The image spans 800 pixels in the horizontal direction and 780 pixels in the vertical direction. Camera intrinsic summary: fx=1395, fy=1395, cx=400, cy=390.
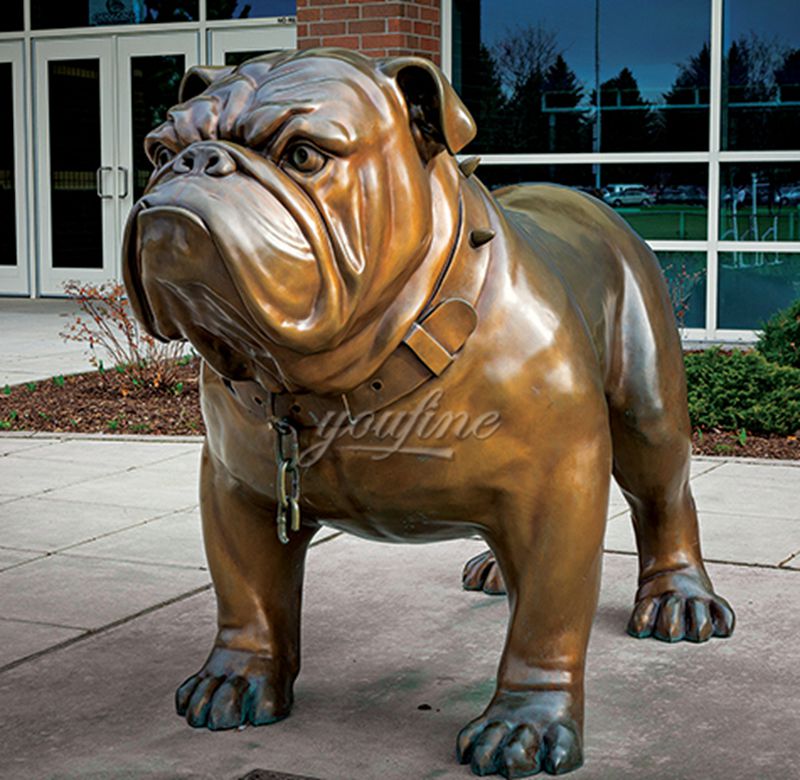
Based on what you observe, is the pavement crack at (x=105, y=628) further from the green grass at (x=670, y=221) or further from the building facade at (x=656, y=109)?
the green grass at (x=670, y=221)

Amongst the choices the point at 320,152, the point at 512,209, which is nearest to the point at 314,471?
the point at 320,152

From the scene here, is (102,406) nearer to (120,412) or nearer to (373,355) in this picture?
(120,412)

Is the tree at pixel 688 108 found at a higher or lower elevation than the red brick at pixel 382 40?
lower

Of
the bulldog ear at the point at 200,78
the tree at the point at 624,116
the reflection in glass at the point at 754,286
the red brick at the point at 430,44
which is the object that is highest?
the red brick at the point at 430,44

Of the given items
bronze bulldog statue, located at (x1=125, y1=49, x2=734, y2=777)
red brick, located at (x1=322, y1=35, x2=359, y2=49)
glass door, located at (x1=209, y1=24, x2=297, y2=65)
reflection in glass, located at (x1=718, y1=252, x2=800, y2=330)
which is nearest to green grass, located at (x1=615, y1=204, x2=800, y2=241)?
reflection in glass, located at (x1=718, y1=252, x2=800, y2=330)

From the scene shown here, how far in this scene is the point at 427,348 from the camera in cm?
304

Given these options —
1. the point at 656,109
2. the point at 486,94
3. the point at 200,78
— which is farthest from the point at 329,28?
the point at 200,78

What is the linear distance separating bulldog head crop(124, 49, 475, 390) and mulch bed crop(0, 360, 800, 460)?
4898 millimetres

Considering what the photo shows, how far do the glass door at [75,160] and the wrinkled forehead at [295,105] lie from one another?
1323cm

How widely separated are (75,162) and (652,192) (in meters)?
7.24

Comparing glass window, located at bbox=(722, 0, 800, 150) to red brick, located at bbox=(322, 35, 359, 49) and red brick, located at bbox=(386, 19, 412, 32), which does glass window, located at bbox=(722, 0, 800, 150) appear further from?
red brick, located at bbox=(322, 35, 359, 49)

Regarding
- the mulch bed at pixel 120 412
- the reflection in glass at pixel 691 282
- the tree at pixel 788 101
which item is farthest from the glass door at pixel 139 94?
the tree at pixel 788 101

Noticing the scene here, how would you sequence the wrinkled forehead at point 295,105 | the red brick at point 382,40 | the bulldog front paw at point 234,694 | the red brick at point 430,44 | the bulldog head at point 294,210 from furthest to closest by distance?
the red brick at point 430,44 → the red brick at point 382,40 → the bulldog front paw at point 234,694 → the wrinkled forehead at point 295,105 → the bulldog head at point 294,210

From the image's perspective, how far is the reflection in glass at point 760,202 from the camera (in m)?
11.6
